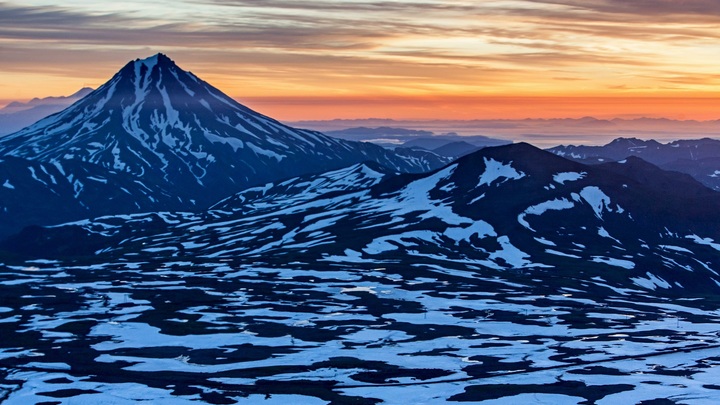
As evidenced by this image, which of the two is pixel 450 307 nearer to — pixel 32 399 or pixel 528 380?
pixel 528 380

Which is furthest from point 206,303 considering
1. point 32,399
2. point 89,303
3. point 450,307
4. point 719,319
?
point 719,319

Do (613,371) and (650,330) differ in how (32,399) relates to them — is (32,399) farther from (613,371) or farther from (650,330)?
(650,330)

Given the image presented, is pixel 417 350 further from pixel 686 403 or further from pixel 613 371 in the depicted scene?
pixel 686 403

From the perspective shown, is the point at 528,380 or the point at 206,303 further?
the point at 206,303

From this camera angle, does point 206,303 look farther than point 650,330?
Yes

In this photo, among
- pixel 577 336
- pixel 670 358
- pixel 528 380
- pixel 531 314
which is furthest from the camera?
pixel 531 314

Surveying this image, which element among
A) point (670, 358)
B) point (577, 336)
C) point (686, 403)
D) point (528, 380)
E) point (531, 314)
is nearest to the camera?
point (686, 403)

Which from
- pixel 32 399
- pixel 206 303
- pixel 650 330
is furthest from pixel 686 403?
pixel 206 303

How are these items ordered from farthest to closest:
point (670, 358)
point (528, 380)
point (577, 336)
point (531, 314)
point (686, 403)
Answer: point (531, 314) < point (577, 336) < point (670, 358) < point (528, 380) < point (686, 403)
